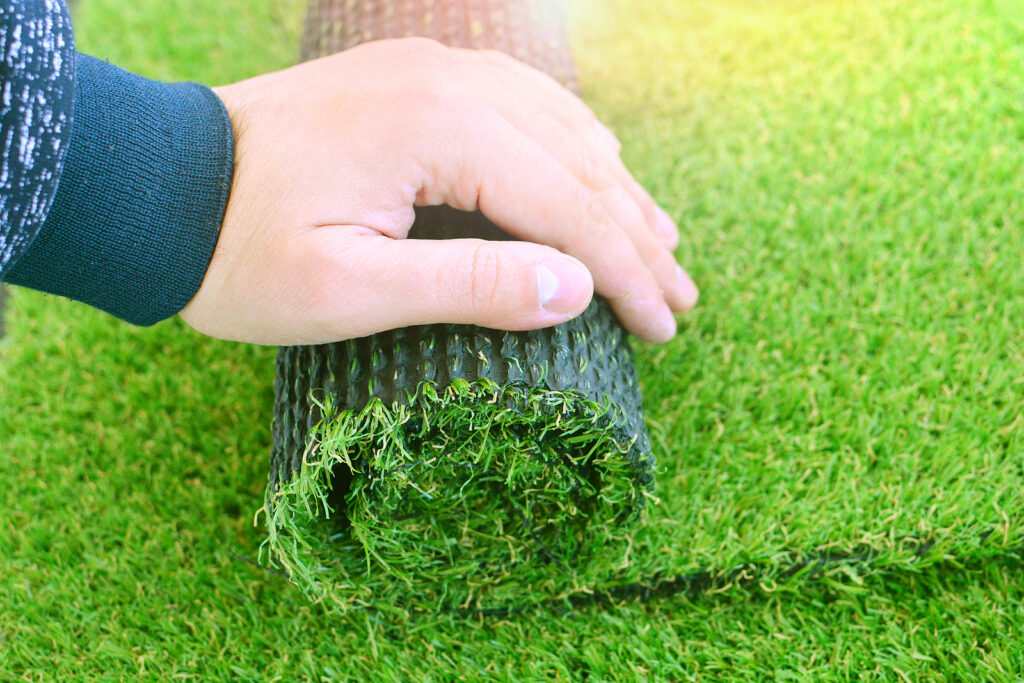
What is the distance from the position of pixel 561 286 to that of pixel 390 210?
29 centimetres

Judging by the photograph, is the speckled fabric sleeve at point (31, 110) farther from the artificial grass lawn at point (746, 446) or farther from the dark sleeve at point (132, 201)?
the artificial grass lawn at point (746, 446)

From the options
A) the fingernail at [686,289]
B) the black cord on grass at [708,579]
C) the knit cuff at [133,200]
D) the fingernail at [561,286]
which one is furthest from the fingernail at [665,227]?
the knit cuff at [133,200]

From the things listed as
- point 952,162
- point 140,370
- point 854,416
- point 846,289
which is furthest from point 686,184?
point 140,370

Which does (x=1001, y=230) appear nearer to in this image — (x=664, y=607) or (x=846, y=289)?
(x=846, y=289)

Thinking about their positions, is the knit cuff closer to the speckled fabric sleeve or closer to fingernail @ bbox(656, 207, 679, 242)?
the speckled fabric sleeve

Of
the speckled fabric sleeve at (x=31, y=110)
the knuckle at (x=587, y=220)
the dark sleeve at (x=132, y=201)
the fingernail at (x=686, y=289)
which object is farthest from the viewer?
the fingernail at (x=686, y=289)

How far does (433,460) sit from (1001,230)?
153 cm

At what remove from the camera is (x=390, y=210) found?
3.53 feet

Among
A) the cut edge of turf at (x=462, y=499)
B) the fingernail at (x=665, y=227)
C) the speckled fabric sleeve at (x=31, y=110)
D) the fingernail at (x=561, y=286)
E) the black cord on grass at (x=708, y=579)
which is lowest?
the black cord on grass at (x=708, y=579)

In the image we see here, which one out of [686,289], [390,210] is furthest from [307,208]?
[686,289]

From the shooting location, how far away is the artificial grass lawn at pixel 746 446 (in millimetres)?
1213

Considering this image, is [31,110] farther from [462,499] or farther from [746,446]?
[746,446]

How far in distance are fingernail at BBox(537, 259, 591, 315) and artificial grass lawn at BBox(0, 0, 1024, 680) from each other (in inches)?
14.3

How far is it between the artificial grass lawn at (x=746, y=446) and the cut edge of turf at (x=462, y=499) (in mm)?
75
